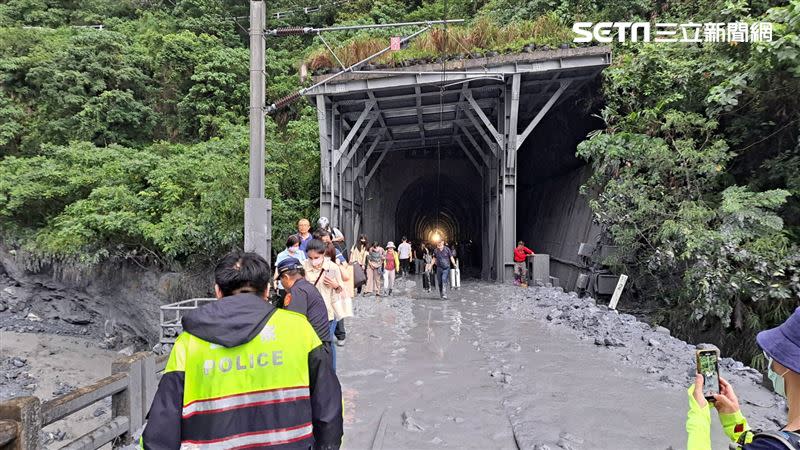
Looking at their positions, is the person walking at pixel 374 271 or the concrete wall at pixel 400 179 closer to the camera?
the person walking at pixel 374 271

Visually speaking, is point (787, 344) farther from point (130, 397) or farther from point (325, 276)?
point (130, 397)

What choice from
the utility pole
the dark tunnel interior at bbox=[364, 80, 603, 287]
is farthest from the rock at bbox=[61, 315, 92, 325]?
the utility pole

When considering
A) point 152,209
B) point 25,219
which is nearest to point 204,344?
point 152,209

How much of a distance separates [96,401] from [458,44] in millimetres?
11674

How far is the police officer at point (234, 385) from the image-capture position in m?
1.73

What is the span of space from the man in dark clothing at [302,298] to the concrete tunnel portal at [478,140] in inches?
404

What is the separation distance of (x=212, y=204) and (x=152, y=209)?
227 cm

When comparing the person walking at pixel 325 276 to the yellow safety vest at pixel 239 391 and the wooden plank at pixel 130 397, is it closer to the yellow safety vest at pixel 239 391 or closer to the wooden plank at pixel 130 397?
the wooden plank at pixel 130 397

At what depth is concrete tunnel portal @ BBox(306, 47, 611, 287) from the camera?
43.9 feet

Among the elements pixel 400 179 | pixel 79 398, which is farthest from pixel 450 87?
pixel 79 398

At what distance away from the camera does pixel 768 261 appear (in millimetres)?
7980

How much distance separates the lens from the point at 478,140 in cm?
2094

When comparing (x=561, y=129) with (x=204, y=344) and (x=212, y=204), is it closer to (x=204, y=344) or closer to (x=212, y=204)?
(x=212, y=204)

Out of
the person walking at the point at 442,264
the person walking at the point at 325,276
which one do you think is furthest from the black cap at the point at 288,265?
the person walking at the point at 442,264
